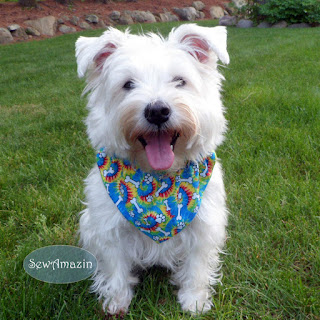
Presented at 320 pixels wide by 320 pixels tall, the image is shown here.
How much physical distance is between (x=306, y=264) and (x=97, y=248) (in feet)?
4.74

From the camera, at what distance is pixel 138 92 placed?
2004mm

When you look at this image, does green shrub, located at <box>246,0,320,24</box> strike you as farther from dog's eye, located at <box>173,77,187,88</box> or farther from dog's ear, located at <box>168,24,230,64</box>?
dog's eye, located at <box>173,77,187,88</box>

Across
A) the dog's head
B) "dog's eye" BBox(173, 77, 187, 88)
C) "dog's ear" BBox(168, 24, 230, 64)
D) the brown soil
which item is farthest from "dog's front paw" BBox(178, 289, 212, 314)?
the brown soil

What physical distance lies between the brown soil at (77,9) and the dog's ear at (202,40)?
15415mm

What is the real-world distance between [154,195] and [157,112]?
577 millimetres

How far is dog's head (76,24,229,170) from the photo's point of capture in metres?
1.97

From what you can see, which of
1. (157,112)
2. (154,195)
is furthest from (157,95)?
(154,195)

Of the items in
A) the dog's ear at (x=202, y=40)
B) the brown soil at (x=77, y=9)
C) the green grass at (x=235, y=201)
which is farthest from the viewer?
the brown soil at (x=77, y=9)

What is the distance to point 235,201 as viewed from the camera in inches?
127

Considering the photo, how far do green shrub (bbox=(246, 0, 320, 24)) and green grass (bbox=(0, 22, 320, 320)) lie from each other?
942cm

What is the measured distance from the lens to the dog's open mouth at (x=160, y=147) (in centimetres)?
204

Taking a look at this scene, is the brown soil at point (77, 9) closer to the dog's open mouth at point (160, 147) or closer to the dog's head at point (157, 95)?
the dog's head at point (157, 95)

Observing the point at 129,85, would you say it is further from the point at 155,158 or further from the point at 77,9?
the point at 77,9

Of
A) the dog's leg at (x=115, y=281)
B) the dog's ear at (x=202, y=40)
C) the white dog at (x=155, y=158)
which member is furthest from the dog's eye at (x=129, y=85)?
the dog's leg at (x=115, y=281)
